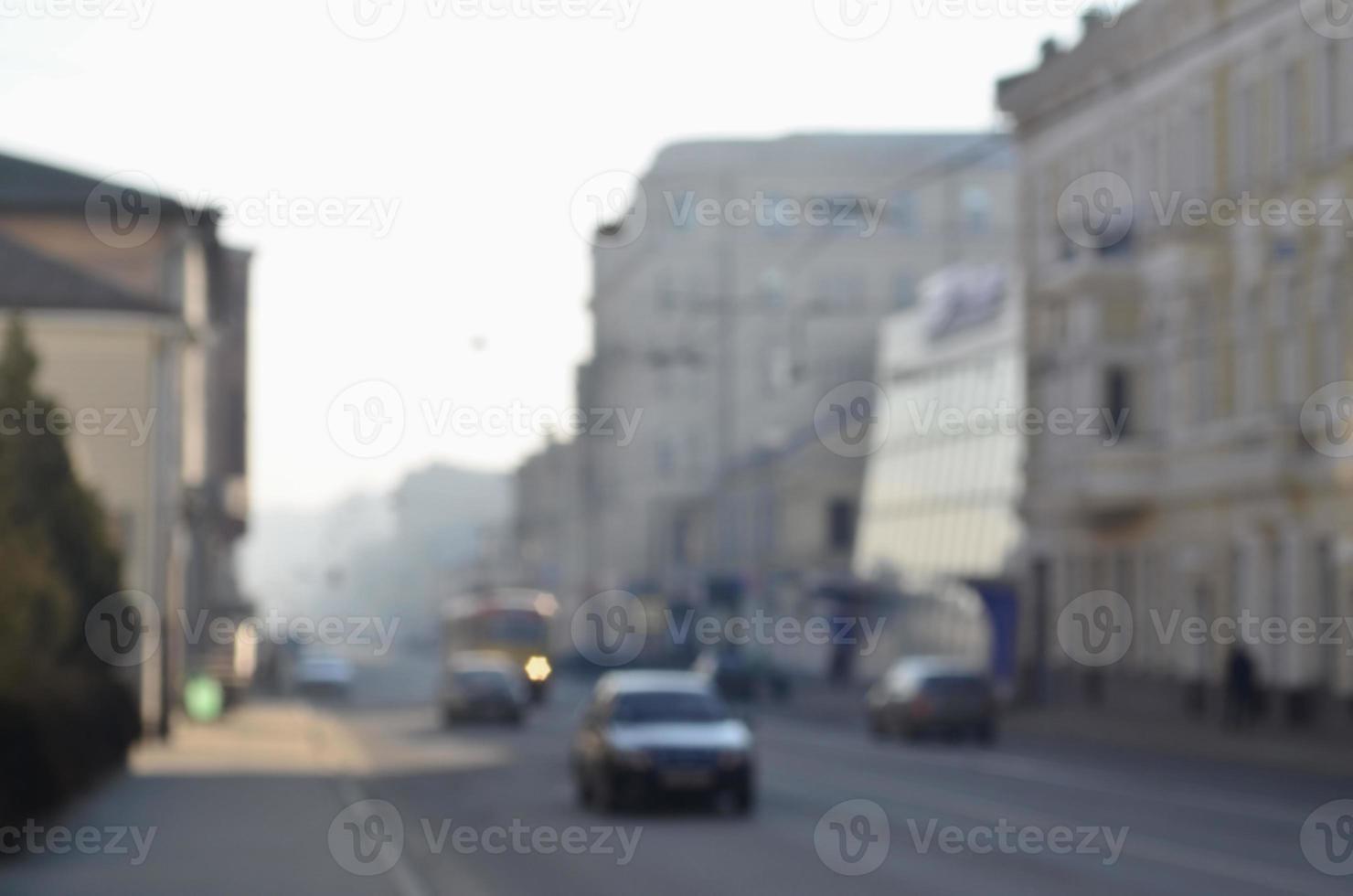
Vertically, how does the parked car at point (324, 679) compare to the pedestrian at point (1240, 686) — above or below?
below

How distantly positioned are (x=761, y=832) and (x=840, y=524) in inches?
2759

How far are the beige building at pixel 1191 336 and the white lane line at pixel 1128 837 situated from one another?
1314 cm

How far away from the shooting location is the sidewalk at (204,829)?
1794 cm

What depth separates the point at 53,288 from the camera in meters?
42.0

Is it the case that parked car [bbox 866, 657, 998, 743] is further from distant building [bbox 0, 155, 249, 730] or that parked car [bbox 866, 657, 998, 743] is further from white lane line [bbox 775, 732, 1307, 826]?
distant building [bbox 0, 155, 249, 730]

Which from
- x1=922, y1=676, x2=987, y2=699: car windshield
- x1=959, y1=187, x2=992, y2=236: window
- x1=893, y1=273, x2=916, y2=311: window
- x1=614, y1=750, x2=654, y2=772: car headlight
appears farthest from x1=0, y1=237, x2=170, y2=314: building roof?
x1=959, y1=187, x2=992, y2=236: window

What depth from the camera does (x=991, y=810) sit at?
2452cm

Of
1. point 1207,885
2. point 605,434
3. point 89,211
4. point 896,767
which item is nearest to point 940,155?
point 605,434

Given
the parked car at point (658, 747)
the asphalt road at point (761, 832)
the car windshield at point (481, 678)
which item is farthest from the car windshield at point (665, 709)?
the car windshield at point (481, 678)

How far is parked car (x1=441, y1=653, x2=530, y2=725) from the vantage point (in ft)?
154

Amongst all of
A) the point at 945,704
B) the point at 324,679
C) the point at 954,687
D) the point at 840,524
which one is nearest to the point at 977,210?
the point at 840,524

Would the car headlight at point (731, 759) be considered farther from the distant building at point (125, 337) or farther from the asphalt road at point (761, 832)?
the distant building at point (125, 337)

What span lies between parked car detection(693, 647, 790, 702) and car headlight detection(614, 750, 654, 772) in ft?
127

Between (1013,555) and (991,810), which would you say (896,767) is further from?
(1013,555)
